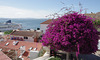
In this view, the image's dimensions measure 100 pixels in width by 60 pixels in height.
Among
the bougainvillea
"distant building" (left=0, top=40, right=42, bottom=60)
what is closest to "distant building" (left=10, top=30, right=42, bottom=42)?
"distant building" (left=0, top=40, right=42, bottom=60)

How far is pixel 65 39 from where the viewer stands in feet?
10.3

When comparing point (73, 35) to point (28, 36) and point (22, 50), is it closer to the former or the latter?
point (22, 50)

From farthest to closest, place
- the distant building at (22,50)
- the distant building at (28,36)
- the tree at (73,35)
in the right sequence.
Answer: the distant building at (28,36)
the distant building at (22,50)
the tree at (73,35)

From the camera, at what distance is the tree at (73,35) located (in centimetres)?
314

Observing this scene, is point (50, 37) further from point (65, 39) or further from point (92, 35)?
point (92, 35)

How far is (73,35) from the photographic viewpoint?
315 cm

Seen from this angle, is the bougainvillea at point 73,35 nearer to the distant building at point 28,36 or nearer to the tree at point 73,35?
the tree at point 73,35

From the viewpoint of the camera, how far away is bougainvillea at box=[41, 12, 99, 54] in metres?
3.14

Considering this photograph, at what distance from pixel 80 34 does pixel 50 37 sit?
42.5 inches

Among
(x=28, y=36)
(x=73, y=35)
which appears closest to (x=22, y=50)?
(x=73, y=35)

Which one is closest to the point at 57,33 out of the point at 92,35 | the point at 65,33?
the point at 65,33

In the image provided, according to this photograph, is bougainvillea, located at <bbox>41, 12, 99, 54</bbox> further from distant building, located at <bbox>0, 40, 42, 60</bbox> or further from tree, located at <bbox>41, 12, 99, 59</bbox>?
distant building, located at <bbox>0, 40, 42, 60</bbox>

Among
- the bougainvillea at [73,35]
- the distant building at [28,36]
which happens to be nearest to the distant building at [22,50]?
the bougainvillea at [73,35]

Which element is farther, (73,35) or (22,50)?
(22,50)
